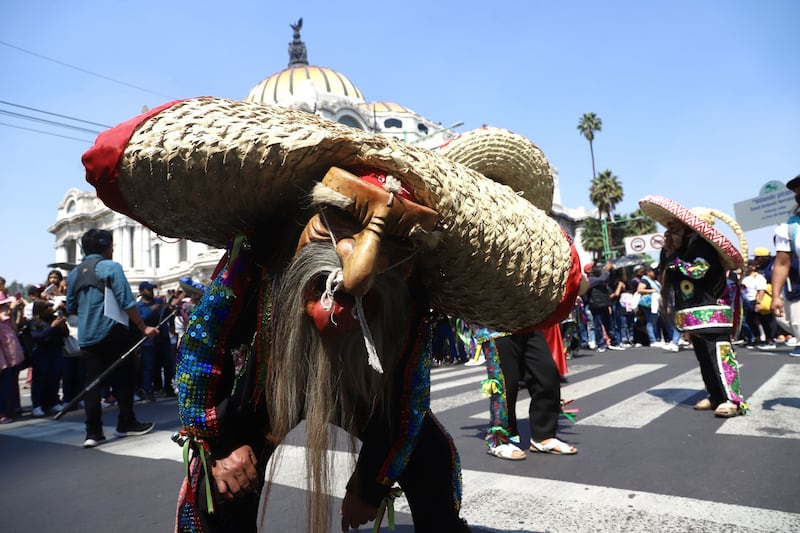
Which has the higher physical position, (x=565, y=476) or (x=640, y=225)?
(x=640, y=225)

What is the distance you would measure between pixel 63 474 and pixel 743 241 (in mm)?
5835

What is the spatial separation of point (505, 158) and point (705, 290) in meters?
3.30

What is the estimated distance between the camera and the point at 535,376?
12.1ft

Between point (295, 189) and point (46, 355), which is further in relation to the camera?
point (46, 355)

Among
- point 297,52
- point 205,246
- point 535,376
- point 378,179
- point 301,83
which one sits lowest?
point 535,376

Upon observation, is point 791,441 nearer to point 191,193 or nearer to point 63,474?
point 191,193

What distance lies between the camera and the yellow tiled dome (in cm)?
6869

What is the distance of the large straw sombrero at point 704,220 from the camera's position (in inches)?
171

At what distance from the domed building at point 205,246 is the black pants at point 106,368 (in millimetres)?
40358

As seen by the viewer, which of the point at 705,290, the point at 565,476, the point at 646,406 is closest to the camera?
the point at 565,476

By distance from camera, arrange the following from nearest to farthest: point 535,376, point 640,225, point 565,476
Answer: point 565,476 → point 535,376 → point 640,225

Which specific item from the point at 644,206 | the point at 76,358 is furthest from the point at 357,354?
the point at 76,358

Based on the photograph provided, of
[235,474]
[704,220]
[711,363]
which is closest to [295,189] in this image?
[235,474]

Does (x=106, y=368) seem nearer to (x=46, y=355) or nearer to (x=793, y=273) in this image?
(x=46, y=355)
